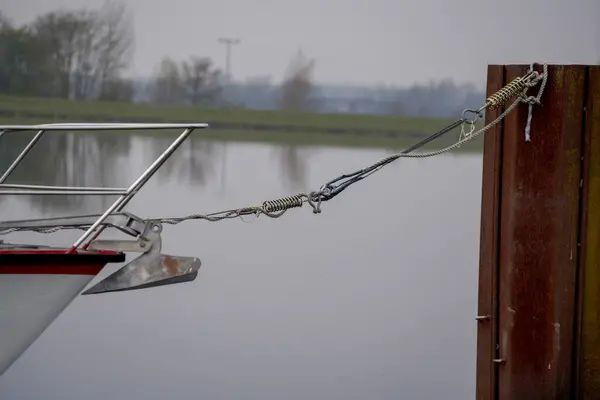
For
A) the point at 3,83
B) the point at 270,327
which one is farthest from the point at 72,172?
the point at 270,327

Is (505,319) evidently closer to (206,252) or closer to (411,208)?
(206,252)

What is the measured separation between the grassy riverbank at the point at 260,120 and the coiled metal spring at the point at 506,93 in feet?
40.6

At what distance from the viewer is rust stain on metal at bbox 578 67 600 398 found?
4.45 metres

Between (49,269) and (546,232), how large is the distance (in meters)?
2.17

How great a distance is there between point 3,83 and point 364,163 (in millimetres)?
6260

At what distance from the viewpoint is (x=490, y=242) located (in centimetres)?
467

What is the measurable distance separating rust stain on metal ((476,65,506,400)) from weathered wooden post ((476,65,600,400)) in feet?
0.26

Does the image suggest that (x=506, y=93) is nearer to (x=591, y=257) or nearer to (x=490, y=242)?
(x=490, y=242)

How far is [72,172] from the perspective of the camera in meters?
16.0

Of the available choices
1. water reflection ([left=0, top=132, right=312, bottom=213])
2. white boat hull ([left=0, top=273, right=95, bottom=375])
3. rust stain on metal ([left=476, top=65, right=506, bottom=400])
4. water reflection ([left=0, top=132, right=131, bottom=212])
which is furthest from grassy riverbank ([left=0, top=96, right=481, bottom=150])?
white boat hull ([left=0, top=273, right=95, bottom=375])

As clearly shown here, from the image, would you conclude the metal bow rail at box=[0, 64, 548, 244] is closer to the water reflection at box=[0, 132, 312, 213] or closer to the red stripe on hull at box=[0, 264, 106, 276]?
the red stripe on hull at box=[0, 264, 106, 276]

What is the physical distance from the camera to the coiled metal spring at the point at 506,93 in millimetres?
4463

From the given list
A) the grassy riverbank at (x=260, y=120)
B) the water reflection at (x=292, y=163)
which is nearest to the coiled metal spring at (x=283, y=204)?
the water reflection at (x=292, y=163)

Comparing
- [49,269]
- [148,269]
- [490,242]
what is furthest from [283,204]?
[49,269]
